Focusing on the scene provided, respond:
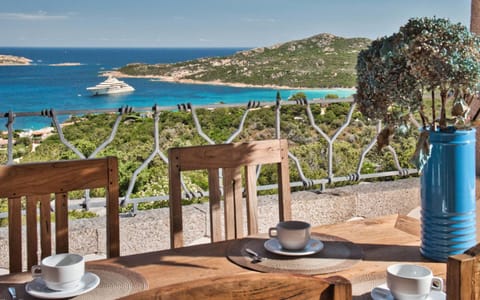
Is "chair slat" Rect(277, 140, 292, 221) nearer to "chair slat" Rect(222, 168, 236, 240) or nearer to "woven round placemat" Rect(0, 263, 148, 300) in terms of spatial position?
"chair slat" Rect(222, 168, 236, 240)

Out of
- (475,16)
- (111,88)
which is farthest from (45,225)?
(111,88)

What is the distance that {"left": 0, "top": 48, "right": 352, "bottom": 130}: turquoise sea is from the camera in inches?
503

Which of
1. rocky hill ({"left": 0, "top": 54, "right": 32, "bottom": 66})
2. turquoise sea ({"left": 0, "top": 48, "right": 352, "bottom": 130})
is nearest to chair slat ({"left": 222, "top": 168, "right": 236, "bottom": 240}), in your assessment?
turquoise sea ({"left": 0, "top": 48, "right": 352, "bottom": 130})

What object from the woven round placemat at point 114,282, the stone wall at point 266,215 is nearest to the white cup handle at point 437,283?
the woven round placemat at point 114,282

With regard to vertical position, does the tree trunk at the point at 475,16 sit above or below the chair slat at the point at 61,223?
above

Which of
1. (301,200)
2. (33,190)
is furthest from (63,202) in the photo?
(301,200)

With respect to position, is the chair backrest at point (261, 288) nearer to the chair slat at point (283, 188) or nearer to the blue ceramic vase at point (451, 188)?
the blue ceramic vase at point (451, 188)

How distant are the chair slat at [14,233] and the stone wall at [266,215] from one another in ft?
3.23

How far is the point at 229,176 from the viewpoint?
1.89 m

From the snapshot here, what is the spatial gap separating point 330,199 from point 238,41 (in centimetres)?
1715

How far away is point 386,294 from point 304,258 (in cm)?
32

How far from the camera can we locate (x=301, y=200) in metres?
3.03

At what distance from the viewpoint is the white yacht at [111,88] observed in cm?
1399

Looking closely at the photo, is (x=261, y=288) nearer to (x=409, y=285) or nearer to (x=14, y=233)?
(x=409, y=285)
